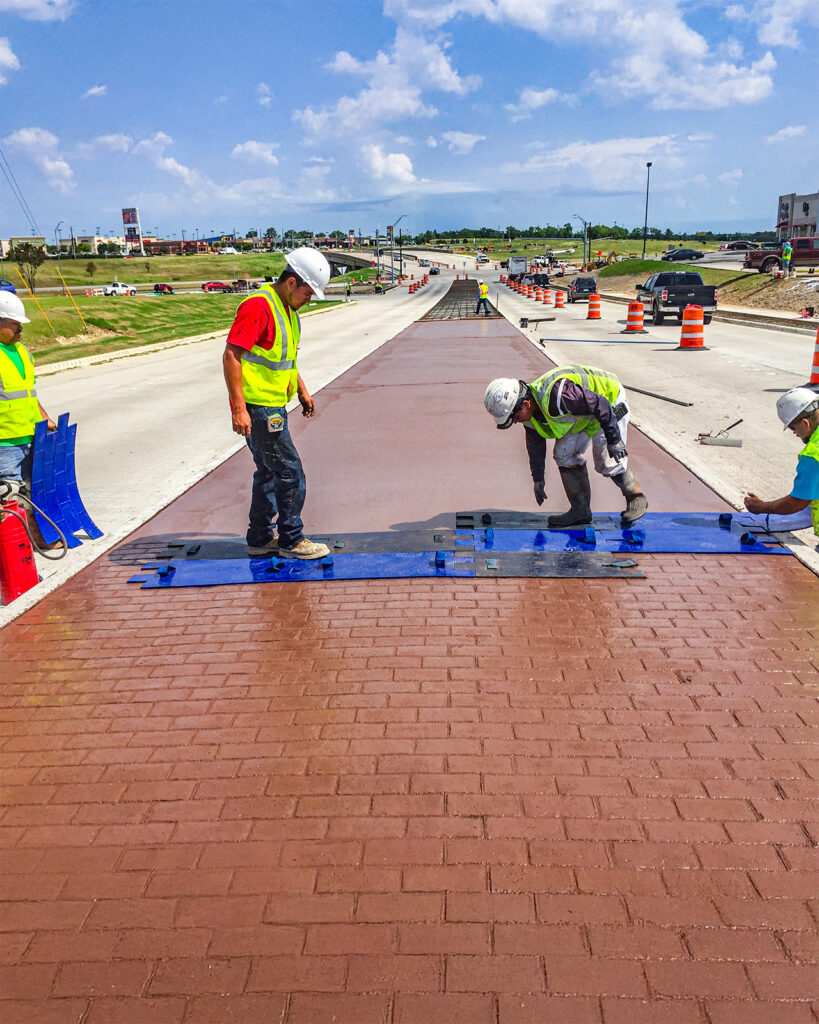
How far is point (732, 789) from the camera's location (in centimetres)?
313

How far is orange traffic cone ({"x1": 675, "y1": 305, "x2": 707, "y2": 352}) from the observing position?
60.2ft

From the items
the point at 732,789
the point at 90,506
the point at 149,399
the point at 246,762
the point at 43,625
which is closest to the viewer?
the point at 732,789

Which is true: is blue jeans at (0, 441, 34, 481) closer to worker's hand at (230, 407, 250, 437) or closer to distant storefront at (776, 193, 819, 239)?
worker's hand at (230, 407, 250, 437)

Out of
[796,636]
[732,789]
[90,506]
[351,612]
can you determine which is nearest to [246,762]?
[351,612]

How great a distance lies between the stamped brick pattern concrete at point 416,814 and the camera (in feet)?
7.68

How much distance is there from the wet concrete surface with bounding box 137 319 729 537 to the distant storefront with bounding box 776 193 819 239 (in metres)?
64.6

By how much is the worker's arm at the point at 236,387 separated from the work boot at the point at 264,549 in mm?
1099

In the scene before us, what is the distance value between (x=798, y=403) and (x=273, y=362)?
321 cm

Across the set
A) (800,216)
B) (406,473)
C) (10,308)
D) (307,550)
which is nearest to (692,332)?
(406,473)

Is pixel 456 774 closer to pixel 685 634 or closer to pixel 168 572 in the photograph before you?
pixel 685 634

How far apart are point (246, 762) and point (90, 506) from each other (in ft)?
15.6

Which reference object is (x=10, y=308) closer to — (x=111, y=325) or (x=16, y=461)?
(x=16, y=461)

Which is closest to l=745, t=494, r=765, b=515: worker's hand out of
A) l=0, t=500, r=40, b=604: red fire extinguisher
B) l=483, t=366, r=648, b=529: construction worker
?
l=483, t=366, r=648, b=529: construction worker

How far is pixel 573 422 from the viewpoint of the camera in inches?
224
